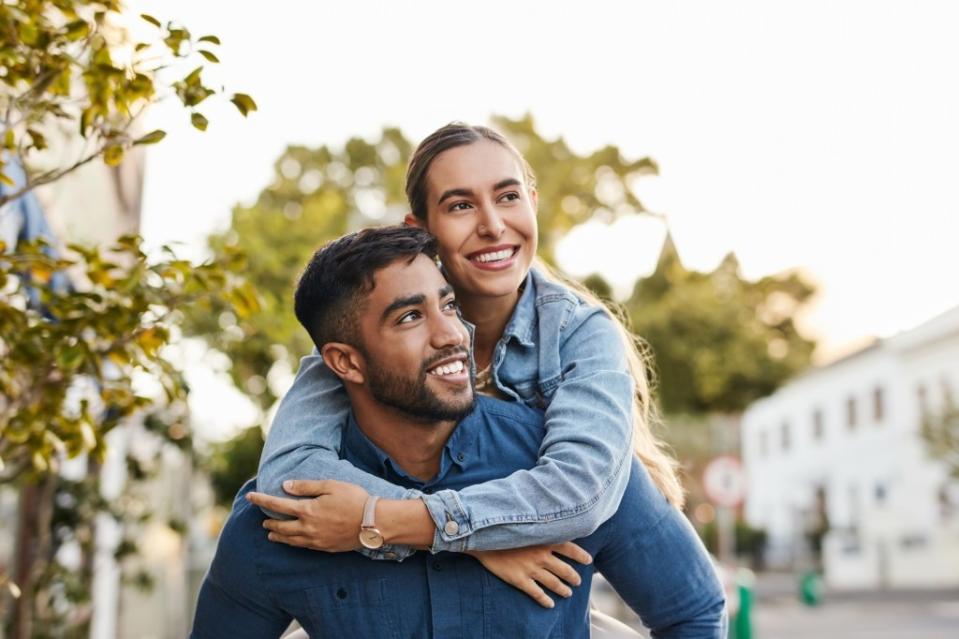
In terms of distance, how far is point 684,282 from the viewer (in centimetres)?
2681

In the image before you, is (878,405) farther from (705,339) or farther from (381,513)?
(381,513)

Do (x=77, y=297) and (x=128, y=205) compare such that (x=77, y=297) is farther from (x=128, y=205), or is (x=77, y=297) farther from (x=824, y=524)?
(x=824, y=524)

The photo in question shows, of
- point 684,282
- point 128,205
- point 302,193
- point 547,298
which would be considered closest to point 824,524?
point 684,282

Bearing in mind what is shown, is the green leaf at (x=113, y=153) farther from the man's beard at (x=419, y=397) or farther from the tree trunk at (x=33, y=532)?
the tree trunk at (x=33, y=532)

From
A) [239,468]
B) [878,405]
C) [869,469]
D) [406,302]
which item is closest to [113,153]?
[406,302]

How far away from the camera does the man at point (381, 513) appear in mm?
2627

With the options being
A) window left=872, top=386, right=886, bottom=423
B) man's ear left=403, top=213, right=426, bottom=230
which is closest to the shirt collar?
man's ear left=403, top=213, right=426, bottom=230

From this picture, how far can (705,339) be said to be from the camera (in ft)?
85.9

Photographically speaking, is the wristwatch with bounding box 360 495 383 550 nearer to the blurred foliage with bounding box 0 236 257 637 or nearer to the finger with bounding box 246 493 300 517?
the finger with bounding box 246 493 300 517

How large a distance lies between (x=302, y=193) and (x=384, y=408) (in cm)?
2188

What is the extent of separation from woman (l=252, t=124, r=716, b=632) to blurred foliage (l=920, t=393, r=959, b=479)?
30.5 metres

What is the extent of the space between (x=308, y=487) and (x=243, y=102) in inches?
50.3

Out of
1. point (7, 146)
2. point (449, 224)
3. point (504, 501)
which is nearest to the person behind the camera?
point (504, 501)

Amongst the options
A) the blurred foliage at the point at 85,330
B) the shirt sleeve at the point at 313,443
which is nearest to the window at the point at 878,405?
the blurred foliage at the point at 85,330
